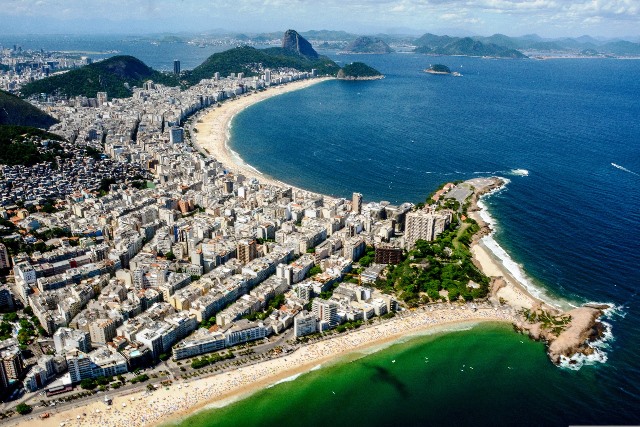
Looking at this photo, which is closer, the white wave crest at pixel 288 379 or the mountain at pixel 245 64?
the white wave crest at pixel 288 379

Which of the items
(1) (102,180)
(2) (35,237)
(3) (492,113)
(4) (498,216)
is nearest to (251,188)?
(1) (102,180)

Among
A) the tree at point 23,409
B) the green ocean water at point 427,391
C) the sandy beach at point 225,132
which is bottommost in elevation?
the green ocean water at point 427,391

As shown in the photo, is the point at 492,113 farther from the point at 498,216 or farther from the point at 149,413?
the point at 149,413

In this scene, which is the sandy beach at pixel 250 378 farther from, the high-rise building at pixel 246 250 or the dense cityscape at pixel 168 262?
the high-rise building at pixel 246 250

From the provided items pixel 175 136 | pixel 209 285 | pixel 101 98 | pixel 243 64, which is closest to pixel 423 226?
pixel 209 285

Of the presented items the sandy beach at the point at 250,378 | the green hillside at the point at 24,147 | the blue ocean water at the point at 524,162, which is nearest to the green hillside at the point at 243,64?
the blue ocean water at the point at 524,162

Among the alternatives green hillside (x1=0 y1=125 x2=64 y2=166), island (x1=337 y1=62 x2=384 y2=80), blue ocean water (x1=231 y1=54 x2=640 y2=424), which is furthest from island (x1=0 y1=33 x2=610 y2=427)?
island (x1=337 y1=62 x2=384 y2=80)
